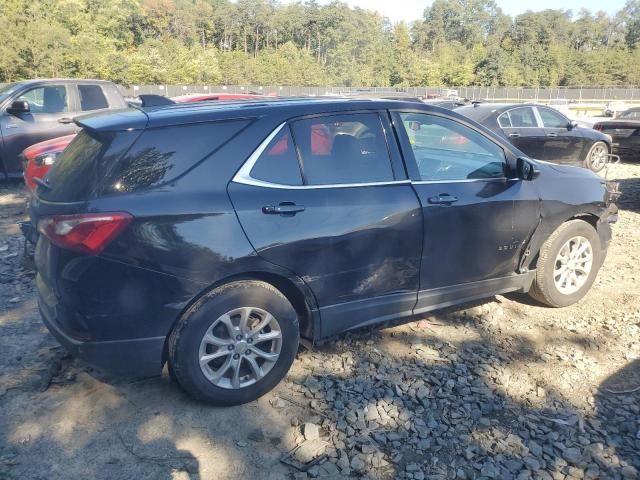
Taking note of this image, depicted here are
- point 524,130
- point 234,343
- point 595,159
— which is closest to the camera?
point 234,343

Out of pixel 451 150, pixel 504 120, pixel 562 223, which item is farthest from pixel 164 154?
pixel 504 120

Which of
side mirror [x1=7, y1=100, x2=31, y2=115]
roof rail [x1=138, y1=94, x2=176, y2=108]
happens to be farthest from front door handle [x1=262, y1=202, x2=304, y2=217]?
side mirror [x1=7, y1=100, x2=31, y2=115]

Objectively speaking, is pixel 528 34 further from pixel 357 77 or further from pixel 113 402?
pixel 113 402

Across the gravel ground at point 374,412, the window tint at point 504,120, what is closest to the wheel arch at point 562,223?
the gravel ground at point 374,412

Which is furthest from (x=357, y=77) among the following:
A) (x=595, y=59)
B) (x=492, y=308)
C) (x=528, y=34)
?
(x=492, y=308)

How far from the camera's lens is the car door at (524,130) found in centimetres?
1088

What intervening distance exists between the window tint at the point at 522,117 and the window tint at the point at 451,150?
7142 mm

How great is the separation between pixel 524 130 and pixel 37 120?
9.01 metres

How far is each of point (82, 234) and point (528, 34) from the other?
384 feet

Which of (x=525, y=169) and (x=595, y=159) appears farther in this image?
(x=595, y=159)

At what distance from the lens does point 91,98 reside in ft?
33.1

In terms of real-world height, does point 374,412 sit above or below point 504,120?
below

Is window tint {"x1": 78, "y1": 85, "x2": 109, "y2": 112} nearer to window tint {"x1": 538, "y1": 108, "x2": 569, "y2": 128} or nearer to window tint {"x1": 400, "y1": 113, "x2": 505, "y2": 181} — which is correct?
window tint {"x1": 400, "y1": 113, "x2": 505, "y2": 181}

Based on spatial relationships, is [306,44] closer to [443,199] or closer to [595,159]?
[595,159]
